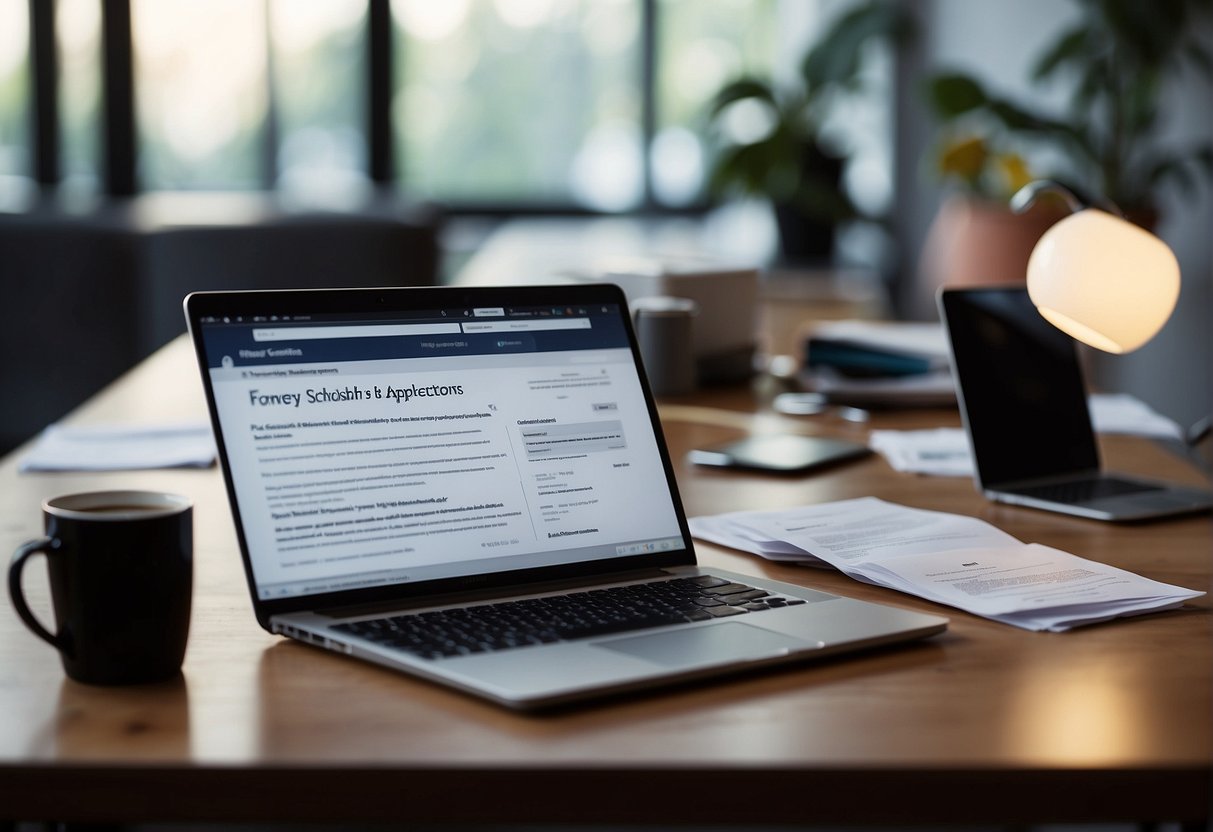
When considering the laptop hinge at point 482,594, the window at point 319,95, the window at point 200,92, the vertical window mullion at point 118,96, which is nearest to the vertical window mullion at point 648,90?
the window at point 319,95

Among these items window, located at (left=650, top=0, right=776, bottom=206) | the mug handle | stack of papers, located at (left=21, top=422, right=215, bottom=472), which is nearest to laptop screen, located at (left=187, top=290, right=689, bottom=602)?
the mug handle

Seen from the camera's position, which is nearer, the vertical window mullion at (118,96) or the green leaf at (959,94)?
the green leaf at (959,94)

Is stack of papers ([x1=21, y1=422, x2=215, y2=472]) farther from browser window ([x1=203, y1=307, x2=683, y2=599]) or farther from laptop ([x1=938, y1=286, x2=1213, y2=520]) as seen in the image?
laptop ([x1=938, y1=286, x2=1213, y2=520])

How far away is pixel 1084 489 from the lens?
1.35m

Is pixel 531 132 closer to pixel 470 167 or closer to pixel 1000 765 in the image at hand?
pixel 470 167

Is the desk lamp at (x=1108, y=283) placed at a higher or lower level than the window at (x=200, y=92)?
lower

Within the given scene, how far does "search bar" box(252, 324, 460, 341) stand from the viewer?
3.01ft

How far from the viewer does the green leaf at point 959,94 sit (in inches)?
137

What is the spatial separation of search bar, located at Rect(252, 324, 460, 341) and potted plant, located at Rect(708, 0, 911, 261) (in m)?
3.81

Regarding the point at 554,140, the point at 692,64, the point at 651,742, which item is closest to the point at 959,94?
the point at 651,742

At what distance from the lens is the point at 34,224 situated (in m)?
3.11

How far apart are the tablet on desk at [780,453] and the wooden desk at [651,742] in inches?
22.2

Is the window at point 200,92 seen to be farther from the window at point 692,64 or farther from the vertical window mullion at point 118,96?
the window at point 692,64

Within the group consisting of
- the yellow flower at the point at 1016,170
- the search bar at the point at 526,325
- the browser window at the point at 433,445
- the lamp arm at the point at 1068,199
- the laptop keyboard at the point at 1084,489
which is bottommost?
→ the laptop keyboard at the point at 1084,489
